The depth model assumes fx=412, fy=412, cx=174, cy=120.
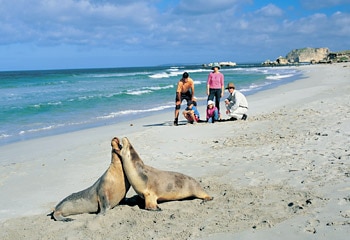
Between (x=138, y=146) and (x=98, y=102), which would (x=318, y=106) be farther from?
(x=98, y=102)

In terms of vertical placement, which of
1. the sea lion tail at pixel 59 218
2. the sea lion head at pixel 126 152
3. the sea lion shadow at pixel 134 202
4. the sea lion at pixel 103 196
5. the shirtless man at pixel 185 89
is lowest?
the sea lion tail at pixel 59 218

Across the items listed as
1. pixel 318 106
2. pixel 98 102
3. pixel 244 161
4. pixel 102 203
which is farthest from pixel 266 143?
pixel 98 102

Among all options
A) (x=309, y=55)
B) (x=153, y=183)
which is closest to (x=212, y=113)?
(x=153, y=183)

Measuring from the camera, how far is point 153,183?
5707mm

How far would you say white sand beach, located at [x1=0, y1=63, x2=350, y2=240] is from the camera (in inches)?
185

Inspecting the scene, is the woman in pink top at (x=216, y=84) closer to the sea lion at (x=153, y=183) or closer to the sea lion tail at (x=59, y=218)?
the sea lion at (x=153, y=183)

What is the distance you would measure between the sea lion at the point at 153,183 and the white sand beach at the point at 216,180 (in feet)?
0.52

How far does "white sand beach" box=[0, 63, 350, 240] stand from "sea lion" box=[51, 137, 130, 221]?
0.14 metres

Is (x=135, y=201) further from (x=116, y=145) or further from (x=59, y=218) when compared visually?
(x=59, y=218)

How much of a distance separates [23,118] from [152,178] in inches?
536

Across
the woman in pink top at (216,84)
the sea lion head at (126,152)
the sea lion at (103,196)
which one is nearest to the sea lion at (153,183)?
the sea lion head at (126,152)

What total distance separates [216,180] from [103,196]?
1.89 metres

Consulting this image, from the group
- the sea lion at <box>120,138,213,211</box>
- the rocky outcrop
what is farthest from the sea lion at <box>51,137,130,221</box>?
the rocky outcrop

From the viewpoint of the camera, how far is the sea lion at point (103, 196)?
5.63 m
